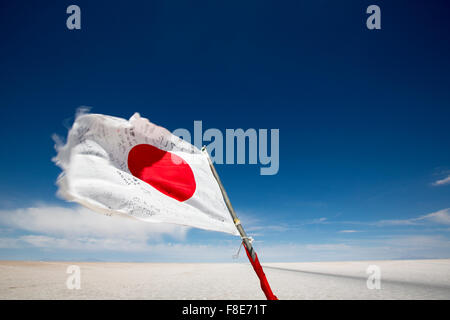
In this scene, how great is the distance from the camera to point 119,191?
3.47 metres

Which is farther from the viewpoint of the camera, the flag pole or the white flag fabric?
the white flag fabric

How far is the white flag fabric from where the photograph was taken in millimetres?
3303

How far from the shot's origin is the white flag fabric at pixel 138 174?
10.8 ft

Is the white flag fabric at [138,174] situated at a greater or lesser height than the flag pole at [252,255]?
greater

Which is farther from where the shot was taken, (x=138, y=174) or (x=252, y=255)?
(x=138, y=174)

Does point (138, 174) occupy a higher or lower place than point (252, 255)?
higher

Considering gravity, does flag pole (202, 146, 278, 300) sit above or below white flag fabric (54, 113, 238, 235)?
below

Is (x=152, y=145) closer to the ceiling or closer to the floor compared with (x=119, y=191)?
closer to the ceiling

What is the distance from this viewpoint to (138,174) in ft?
12.7

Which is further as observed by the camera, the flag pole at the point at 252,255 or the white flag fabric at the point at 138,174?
the white flag fabric at the point at 138,174
